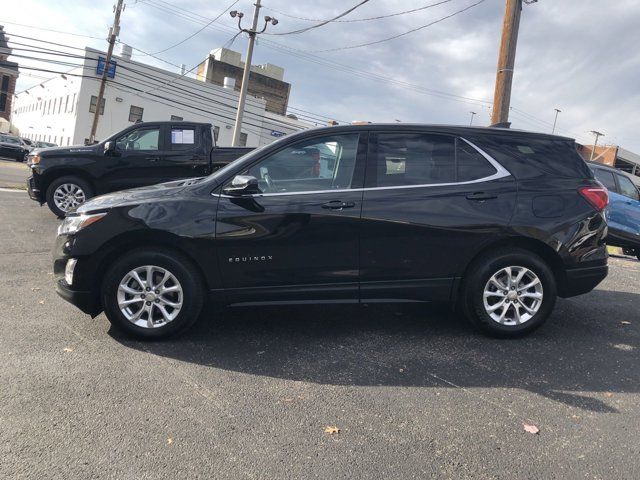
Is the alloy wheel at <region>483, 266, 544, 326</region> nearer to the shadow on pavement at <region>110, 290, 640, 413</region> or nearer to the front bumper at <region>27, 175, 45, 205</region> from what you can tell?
the shadow on pavement at <region>110, 290, 640, 413</region>

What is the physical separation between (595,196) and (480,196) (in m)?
1.10

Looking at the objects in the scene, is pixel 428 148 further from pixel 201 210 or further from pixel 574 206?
pixel 201 210

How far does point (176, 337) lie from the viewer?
412 cm

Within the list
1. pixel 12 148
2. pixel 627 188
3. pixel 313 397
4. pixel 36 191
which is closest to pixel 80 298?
pixel 313 397

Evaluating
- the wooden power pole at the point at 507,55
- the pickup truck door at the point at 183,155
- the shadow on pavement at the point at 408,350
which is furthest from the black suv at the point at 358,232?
the pickup truck door at the point at 183,155

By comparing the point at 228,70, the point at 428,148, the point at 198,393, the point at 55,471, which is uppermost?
the point at 228,70

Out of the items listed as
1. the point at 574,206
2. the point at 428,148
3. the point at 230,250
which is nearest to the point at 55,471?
the point at 230,250

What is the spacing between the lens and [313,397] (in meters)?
3.31

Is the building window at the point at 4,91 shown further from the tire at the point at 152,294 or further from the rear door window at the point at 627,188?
the tire at the point at 152,294

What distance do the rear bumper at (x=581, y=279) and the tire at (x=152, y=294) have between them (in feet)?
10.4

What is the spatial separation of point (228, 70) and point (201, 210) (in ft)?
214

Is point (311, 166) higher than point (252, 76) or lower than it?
lower

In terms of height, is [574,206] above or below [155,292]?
above

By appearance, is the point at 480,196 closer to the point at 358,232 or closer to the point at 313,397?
the point at 358,232
